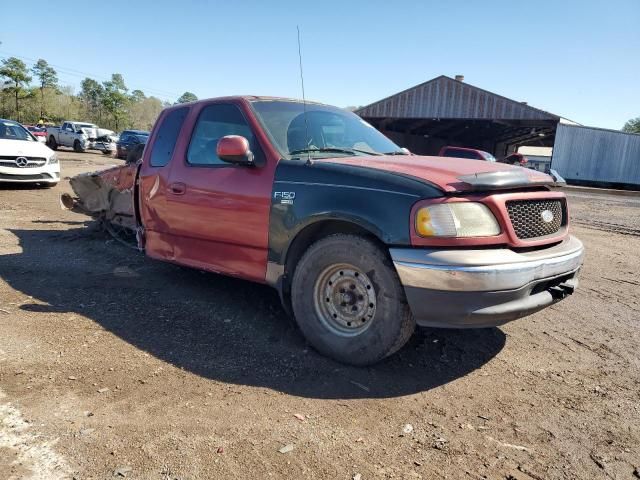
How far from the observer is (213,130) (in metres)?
4.32

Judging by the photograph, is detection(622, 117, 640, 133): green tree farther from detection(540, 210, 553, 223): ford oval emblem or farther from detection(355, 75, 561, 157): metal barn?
detection(540, 210, 553, 223): ford oval emblem

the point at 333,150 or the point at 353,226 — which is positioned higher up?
the point at 333,150

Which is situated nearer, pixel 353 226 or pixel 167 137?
pixel 353 226

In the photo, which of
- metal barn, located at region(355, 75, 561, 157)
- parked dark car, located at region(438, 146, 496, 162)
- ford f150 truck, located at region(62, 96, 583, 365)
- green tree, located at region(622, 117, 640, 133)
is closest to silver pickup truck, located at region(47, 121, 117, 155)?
metal barn, located at region(355, 75, 561, 157)

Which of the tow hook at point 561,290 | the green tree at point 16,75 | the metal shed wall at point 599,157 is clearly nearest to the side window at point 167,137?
the tow hook at point 561,290

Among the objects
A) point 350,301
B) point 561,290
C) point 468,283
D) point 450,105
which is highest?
point 450,105

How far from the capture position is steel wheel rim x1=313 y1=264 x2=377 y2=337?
10.5 ft

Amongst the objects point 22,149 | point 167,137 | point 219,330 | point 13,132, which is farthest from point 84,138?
point 219,330

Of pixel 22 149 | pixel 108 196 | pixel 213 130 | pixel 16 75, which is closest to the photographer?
pixel 213 130

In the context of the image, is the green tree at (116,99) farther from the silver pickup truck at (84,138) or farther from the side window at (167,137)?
the side window at (167,137)

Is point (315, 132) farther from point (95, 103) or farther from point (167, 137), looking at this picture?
point (95, 103)

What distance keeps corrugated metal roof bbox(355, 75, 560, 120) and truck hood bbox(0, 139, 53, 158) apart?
23.0 m

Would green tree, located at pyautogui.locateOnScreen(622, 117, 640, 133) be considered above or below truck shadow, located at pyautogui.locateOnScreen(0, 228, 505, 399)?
above

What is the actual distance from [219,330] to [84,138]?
3110 centimetres
